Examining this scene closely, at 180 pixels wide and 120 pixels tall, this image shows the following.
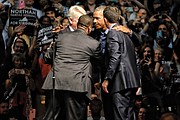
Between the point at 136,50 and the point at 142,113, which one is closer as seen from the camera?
the point at 142,113

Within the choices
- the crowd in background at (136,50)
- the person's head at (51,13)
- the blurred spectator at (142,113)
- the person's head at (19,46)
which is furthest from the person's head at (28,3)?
the blurred spectator at (142,113)

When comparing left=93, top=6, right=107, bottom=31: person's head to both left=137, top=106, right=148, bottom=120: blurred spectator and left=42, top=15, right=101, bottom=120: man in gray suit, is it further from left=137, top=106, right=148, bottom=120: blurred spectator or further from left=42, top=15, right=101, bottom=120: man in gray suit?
left=137, top=106, right=148, bottom=120: blurred spectator

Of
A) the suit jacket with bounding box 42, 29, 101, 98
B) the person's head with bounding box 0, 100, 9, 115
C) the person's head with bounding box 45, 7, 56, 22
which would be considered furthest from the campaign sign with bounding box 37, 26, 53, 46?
the person's head with bounding box 45, 7, 56, 22

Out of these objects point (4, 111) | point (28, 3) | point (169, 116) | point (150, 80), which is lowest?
point (169, 116)

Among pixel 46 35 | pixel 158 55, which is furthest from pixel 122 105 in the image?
pixel 158 55

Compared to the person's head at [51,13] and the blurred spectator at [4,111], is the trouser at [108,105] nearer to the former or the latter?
the blurred spectator at [4,111]

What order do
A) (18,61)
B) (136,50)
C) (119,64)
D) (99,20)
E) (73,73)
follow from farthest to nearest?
(136,50) < (18,61) < (99,20) < (119,64) < (73,73)

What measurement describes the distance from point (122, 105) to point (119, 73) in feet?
1.07

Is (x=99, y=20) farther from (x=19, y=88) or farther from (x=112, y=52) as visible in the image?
(x=19, y=88)

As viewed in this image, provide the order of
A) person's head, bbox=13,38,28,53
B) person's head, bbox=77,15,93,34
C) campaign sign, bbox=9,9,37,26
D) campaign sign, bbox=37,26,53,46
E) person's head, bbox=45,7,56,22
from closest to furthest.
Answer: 1. person's head, bbox=77,15,93,34
2. campaign sign, bbox=37,26,53,46
3. person's head, bbox=13,38,28,53
4. campaign sign, bbox=9,9,37,26
5. person's head, bbox=45,7,56,22

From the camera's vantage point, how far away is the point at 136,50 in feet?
24.1

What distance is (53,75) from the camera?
485 centimetres

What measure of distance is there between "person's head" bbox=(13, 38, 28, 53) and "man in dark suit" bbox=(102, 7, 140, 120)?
2.37m

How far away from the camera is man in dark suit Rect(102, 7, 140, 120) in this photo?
194 inches
